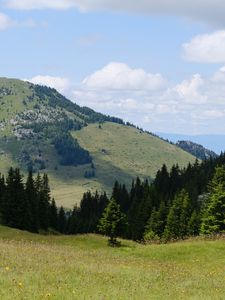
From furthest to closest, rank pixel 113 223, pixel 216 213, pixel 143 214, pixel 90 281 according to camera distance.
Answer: pixel 143 214
pixel 216 213
pixel 113 223
pixel 90 281

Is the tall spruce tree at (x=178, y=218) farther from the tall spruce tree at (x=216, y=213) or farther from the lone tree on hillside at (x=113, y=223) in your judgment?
the lone tree on hillside at (x=113, y=223)

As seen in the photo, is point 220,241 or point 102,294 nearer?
point 102,294

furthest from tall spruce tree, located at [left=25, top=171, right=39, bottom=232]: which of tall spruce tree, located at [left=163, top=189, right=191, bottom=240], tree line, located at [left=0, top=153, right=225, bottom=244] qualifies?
tall spruce tree, located at [left=163, top=189, right=191, bottom=240]

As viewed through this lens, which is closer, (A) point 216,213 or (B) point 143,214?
(A) point 216,213

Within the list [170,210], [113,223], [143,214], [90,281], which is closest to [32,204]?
[143,214]

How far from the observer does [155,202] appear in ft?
340

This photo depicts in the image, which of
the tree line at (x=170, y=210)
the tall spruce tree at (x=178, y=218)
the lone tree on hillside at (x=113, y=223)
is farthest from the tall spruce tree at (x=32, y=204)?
the lone tree on hillside at (x=113, y=223)

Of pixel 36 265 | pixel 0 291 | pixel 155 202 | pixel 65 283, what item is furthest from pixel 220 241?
pixel 155 202

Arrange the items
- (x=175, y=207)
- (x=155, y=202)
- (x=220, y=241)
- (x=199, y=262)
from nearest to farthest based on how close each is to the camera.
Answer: (x=199, y=262) < (x=220, y=241) < (x=175, y=207) < (x=155, y=202)

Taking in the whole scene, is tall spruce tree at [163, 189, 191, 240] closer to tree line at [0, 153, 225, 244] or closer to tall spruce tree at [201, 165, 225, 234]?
tree line at [0, 153, 225, 244]

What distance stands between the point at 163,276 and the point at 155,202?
83390 millimetres

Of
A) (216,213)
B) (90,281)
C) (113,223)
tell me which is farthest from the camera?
(216,213)

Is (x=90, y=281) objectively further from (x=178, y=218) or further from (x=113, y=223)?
(x=178, y=218)

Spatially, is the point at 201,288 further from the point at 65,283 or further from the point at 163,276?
the point at 65,283
